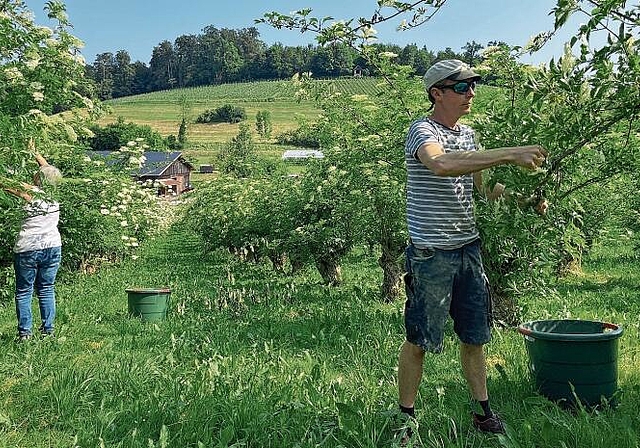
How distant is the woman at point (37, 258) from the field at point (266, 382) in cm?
27

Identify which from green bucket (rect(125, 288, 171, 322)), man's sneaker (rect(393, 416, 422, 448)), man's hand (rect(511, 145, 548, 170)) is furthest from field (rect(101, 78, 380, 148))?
man's hand (rect(511, 145, 548, 170))

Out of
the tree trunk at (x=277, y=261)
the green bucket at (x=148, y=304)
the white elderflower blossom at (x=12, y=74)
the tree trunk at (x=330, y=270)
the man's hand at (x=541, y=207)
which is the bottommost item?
the tree trunk at (x=277, y=261)

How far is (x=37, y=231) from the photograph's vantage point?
5934 mm

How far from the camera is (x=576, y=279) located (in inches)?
493

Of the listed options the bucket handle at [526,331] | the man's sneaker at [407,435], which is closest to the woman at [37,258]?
the man's sneaker at [407,435]

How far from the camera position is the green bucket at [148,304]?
7621 millimetres

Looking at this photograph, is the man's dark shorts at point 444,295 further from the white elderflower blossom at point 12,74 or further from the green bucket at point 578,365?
the white elderflower blossom at point 12,74

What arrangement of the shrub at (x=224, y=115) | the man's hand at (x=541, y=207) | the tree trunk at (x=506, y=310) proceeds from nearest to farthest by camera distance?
the man's hand at (x=541, y=207) → the tree trunk at (x=506, y=310) → the shrub at (x=224, y=115)

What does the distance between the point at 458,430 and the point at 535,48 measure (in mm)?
1967

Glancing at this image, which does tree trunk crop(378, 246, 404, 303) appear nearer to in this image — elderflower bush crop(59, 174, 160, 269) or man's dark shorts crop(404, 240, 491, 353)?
elderflower bush crop(59, 174, 160, 269)

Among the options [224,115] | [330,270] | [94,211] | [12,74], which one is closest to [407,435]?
[12,74]

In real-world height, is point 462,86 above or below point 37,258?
above

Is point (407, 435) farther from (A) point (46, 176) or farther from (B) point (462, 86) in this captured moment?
(A) point (46, 176)

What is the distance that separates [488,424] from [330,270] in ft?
29.2
